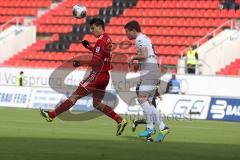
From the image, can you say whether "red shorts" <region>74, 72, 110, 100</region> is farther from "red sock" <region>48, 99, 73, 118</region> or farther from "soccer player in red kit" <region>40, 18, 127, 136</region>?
"red sock" <region>48, 99, 73, 118</region>

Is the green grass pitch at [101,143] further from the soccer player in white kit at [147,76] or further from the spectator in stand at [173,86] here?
the spectator in stand at [173,86]

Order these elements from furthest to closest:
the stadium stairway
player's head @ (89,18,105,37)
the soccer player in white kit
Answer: the stadium stairway → player's head @ (89,18,105,37) → the soccer player in white kit

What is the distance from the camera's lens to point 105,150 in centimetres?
1387

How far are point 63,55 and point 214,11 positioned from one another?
8.17 m

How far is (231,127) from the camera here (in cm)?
2380

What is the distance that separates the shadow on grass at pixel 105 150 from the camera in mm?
12633

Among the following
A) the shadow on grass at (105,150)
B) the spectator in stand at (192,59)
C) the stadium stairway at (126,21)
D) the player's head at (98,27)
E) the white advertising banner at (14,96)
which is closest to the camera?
the shadow on grass at (105,150)

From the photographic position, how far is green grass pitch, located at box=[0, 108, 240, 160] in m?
12.9

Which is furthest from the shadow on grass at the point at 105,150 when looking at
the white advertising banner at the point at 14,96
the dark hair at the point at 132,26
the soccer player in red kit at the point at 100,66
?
the white advertising banner at the point at 14,96

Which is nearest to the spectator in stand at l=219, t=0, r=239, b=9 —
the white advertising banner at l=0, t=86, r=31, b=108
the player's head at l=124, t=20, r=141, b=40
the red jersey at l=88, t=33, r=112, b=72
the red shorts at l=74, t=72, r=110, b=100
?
the white advertising banner at l=0, t=86, r=31, b=108

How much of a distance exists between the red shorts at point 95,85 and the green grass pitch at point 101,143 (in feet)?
3.10

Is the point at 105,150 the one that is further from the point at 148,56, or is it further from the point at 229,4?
the point at 229,4

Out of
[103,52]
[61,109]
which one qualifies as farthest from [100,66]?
[61,109]

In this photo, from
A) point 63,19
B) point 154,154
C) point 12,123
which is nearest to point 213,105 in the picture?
point 12,123
